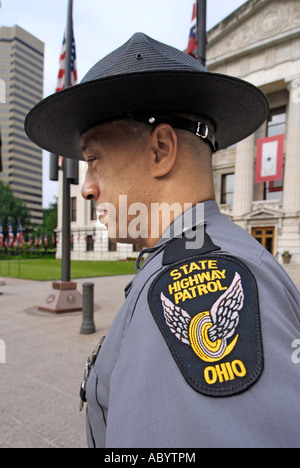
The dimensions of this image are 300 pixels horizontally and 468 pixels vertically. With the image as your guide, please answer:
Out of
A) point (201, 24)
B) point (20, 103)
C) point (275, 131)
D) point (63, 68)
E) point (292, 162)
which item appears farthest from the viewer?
point (20, 103)

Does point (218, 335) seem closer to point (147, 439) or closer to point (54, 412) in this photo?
point (147, 439)

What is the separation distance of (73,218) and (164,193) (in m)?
38.5

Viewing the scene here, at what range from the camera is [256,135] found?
28.3 m

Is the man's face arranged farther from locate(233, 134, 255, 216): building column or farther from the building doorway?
locate(233, 134, 255, 216): building column

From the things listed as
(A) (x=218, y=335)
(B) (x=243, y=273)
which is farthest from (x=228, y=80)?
(A) (x=218, y=335)

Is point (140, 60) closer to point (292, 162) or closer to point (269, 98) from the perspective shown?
point (292, 162)

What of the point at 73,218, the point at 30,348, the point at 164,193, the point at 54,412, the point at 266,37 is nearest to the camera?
the point at 164,193

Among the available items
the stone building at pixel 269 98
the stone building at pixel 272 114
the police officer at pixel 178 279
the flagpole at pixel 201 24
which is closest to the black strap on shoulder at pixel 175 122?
the police officer at pixel 178 279

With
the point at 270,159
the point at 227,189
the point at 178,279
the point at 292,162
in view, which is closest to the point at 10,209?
the point at 227,189

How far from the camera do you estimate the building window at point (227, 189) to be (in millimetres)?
30500

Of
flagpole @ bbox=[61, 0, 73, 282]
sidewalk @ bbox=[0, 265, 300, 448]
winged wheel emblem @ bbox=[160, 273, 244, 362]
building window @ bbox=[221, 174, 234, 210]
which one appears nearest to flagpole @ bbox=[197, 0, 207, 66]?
flagpole @ bbox=[61, 0, 73, 282]

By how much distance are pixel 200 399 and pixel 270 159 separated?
2626 cm

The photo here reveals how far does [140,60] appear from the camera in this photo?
1.10 meters

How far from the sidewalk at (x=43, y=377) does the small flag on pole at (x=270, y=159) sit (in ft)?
69.0
